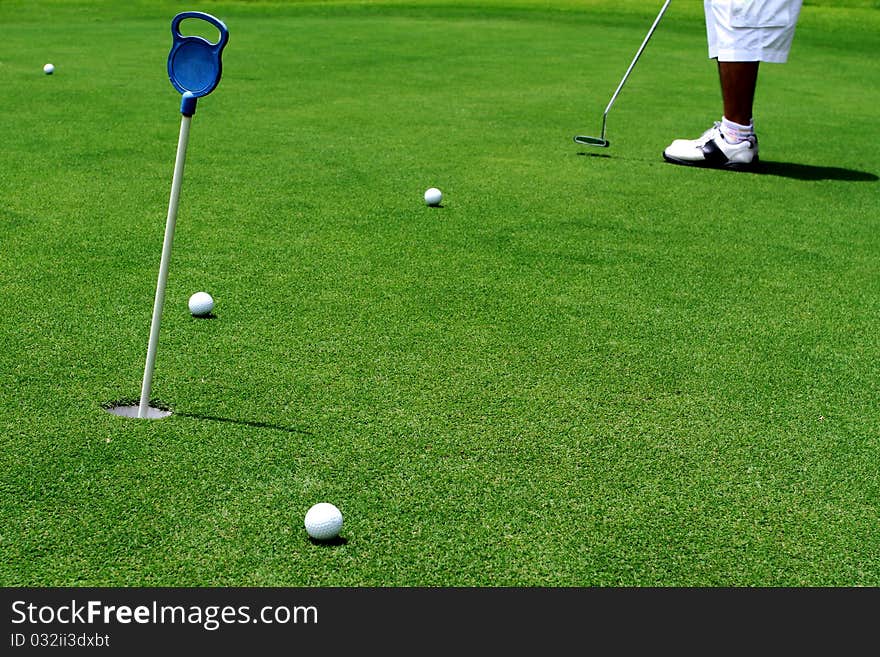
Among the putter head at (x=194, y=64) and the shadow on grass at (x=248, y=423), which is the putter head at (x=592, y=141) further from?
the putter head at (x=194, y=64)

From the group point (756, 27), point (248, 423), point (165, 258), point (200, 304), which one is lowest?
point (248, 423)

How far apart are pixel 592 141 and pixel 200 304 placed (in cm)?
471

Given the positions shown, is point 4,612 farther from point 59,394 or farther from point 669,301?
point 669,301

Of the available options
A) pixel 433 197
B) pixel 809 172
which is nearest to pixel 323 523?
pixel 433 197

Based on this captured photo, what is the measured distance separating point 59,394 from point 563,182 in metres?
4.10

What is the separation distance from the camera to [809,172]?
24.2 feet

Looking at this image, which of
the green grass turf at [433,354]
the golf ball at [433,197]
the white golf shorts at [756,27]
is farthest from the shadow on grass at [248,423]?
the white golf shorts at [756,27]

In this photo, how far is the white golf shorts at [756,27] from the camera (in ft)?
22.7

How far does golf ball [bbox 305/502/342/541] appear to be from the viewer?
261cm

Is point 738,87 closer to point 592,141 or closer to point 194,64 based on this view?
point 592,141

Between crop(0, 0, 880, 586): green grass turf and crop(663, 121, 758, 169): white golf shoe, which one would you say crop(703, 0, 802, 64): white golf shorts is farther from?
crop(0, 0, 880, 586): green grass turf

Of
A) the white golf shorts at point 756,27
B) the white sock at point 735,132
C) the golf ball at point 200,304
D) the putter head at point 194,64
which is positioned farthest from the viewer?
the white sock at point 735,132

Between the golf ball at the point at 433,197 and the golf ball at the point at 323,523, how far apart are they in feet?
11.4

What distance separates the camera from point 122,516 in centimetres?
271
